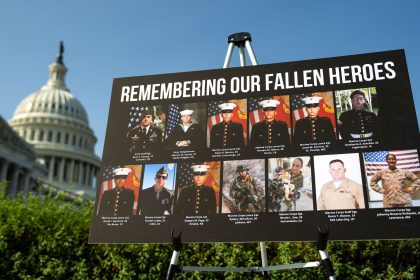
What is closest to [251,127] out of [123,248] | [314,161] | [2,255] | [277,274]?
[314,161]

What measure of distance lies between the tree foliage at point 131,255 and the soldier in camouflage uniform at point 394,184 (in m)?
4.01

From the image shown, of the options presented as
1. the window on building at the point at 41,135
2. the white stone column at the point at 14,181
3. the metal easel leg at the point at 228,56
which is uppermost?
the window on building at the point at 41,135

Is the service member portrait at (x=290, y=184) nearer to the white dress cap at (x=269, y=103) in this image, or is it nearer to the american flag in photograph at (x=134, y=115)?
the white dress cap at (x=269, y=103)

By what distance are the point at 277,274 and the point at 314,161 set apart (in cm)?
413

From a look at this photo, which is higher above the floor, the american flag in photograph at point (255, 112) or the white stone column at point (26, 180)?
the white stone column at point (26, 180)

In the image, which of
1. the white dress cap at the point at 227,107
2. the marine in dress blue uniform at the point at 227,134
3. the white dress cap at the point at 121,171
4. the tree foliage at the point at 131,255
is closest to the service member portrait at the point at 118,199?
the white dress cap at the point at 121,171

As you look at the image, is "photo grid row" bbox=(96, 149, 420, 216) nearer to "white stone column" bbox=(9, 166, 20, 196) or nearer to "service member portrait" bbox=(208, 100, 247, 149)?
"service member portrait" bbox=(208, 100, 247, 149)

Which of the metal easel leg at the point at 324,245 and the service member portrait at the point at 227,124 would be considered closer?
the metal easel leg at the point at 324,245

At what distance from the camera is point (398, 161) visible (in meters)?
4.84

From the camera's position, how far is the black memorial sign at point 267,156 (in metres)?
4.82

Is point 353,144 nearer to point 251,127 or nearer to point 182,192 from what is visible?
point 251,127

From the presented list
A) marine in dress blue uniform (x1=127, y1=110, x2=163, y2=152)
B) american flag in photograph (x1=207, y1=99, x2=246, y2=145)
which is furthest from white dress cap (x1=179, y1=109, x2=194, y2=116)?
marine in dress blue uniform (x1=127, y1=110, x2=163, y2=152)

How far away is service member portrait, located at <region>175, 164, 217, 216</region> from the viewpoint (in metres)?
5.23

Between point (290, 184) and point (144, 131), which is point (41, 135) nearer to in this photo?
point (144, 131)
